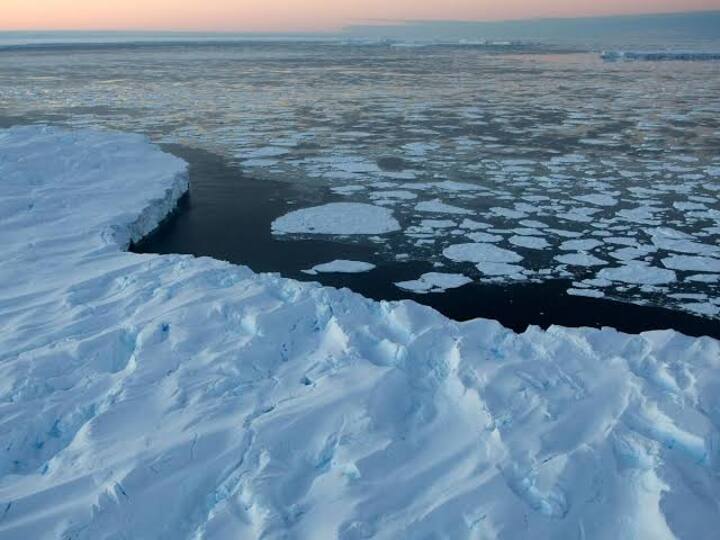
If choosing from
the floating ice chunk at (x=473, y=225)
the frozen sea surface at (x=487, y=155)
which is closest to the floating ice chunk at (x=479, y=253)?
the frozen sea surface at (x=487, y=155)

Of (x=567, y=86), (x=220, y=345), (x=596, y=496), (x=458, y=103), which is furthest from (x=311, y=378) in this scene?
(x=567, y=86)

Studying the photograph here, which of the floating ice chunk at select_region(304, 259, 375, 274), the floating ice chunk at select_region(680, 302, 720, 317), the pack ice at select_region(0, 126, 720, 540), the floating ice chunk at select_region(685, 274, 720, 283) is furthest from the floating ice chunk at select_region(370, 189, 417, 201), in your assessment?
the floating ice chunk at select_region(680, 302, 720, 317)

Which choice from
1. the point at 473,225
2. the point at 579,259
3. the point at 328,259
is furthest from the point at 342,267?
the point at 579,259

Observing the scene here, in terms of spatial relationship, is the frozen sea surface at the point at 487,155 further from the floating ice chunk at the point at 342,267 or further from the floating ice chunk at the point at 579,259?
the floating ice chunk at the point at 342,267

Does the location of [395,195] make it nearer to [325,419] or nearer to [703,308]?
[703,308]

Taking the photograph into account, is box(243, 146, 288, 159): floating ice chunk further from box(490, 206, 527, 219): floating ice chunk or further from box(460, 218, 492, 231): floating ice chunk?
box(460, 218, 492, 231): floating ice chunk
